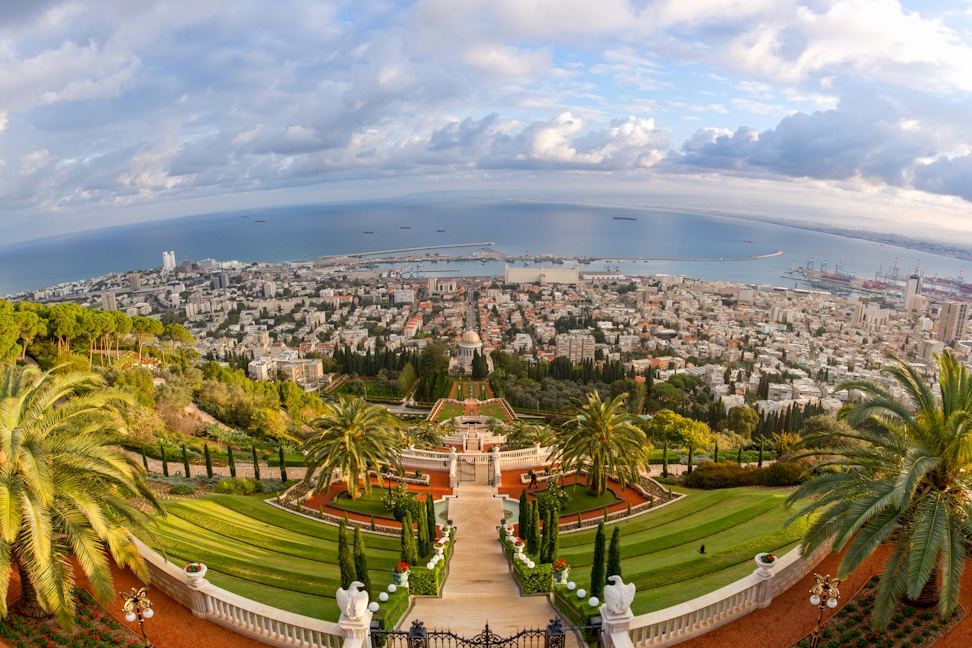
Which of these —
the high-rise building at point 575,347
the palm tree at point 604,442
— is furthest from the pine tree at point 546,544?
the high-rise building at point 575,347

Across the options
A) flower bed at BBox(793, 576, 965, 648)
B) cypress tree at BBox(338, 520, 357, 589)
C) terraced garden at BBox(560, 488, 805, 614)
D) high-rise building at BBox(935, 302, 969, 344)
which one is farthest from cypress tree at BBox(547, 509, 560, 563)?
high-rise building at BBox(935, 302, 969, 344)

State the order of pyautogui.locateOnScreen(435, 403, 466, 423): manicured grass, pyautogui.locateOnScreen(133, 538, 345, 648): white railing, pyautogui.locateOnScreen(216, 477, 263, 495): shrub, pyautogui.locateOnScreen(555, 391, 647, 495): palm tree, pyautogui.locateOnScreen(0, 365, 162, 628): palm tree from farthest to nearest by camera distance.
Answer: pyautogui.locateOnScreen(435, 403, 466, 423): manicured grass < pyautogui.locateOnScreen(555, 391, 647, 495): palm tree < pyautogui.locateOnScreen(216, 477, 263, 495): shrub < pyautogui.locateOnScreen(133, 538, 345, 648): white railing < pyautogui.locateOnScreen(0, 365, 162, 628): palm tree

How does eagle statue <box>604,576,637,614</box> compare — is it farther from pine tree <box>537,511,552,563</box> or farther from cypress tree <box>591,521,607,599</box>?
pine tree <box>537,511,552,563</box>

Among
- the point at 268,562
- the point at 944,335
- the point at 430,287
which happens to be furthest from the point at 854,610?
the point at 430,287

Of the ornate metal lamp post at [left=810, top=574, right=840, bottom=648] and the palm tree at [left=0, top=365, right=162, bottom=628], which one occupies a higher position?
the palm tree at [left=0, top=365, right=162, bottom=628]

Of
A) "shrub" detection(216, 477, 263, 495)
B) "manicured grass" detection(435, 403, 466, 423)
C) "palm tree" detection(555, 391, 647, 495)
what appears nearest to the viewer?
"shrub" detection(216, 477, 263, 495)

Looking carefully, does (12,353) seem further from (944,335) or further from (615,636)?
(944,335)

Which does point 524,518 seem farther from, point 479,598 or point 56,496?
point 56,496

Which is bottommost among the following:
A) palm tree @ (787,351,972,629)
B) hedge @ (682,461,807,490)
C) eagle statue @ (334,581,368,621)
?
hedge @ (682,461,807,490)
